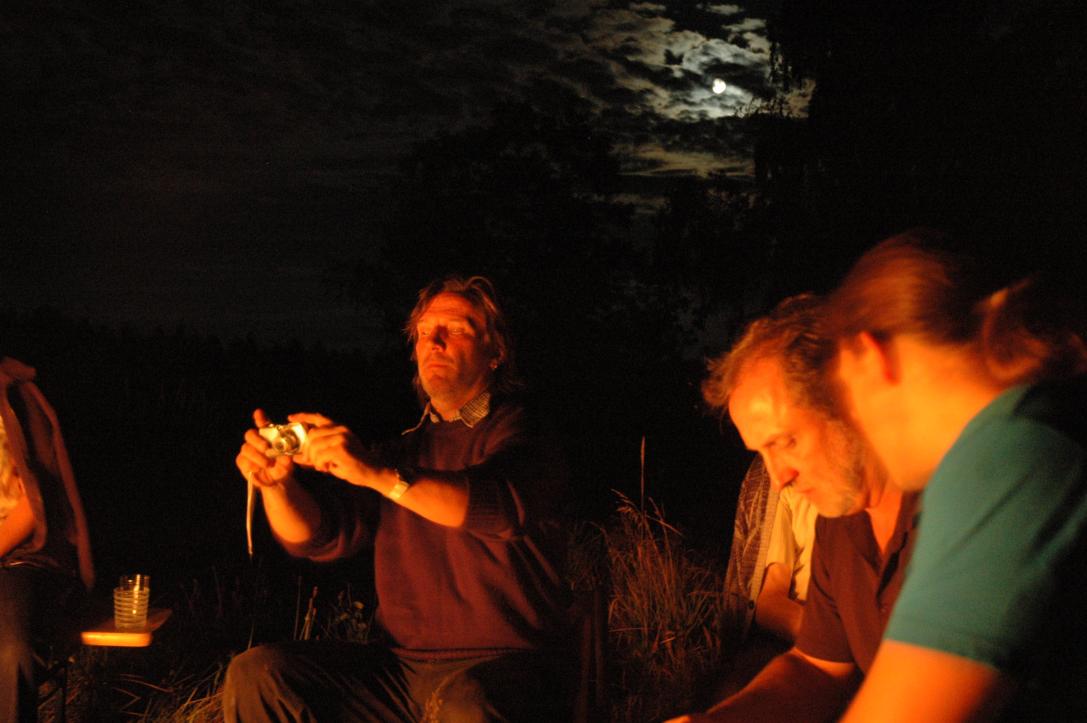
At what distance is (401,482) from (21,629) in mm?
1406

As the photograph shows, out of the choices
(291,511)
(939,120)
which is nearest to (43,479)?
(291,511)

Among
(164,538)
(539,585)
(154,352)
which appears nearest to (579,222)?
(164,538)

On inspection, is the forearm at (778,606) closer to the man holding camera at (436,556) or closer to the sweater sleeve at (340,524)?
the man holding camera at (436,556)

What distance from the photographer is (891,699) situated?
3.85 feet

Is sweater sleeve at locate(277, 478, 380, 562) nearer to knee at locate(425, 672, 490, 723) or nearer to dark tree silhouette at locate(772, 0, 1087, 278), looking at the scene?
knee at locate(425, 672, 490, 723)

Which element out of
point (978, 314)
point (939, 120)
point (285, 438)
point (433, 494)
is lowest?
point (433, 494)

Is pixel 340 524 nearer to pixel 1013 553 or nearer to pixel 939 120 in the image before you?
pixel 1013 553

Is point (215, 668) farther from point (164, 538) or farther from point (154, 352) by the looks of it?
point (154, 352)

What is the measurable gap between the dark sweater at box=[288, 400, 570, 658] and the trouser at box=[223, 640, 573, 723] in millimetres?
68

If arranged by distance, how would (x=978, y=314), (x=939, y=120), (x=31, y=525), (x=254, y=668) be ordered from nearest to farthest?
1. (x=978, y=314)
2. (x=254, y=668)
3. (x=31, y=525)
4. (x=939, y=120)

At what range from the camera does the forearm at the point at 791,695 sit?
7.54 ft

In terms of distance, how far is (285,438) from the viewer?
296 cm

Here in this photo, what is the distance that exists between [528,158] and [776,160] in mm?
2825

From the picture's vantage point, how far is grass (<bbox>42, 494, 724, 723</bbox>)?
3.95 metres
